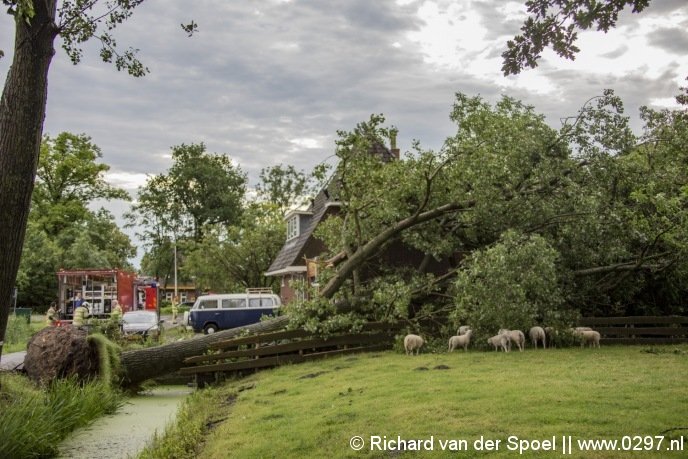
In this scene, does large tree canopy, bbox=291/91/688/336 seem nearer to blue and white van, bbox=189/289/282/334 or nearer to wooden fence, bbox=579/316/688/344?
wooden fence, bbox=579/316/688/344

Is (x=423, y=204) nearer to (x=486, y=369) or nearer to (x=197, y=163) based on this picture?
(x=486, y=369)

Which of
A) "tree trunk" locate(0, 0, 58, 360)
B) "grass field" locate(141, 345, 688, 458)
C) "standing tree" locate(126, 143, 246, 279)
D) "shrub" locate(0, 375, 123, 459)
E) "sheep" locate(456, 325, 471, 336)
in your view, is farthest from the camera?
"standing tree" locate(126, 143, 246, 279)

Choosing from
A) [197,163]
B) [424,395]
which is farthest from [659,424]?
[197,163]

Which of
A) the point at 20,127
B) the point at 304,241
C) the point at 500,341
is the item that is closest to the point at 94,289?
the point at 304,241

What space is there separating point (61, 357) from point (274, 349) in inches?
176

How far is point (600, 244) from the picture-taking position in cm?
1570

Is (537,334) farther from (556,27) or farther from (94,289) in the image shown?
(94,289)

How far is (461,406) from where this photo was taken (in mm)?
7695

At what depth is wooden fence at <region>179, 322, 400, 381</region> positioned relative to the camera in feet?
47.4

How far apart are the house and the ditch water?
1325 cm

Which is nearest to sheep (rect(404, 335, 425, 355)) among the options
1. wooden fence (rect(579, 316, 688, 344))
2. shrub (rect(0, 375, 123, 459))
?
wooden fence (rect(579, 316, 688, 344))

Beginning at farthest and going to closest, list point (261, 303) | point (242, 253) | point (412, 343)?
point (242, 253)
point (261, 303)
point (412, 343)

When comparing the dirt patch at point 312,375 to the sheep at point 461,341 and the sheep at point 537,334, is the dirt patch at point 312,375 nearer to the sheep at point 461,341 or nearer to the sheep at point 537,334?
the sheep at point 461,341

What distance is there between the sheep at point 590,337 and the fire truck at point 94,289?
22734mm
